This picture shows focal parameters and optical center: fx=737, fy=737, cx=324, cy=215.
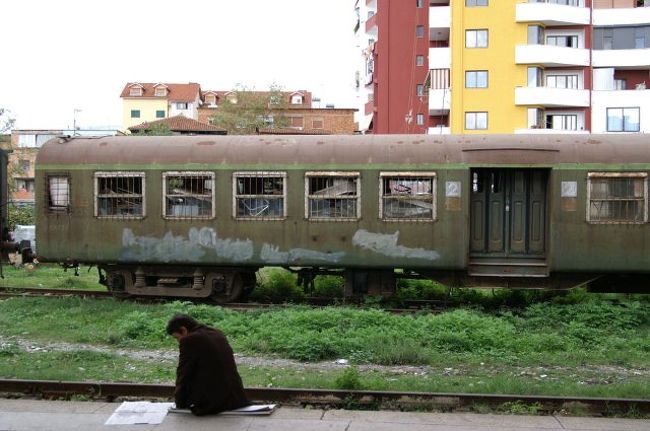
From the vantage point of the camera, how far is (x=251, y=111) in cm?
6881

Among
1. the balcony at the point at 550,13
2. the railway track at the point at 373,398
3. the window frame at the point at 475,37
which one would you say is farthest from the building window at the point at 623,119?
the railway track at the point at 373,398

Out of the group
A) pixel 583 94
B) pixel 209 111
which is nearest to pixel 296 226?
pixel 583 94

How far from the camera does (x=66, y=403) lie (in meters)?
8.00

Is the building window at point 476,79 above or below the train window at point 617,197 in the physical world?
above

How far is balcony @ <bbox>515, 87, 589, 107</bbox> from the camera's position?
1686 inches

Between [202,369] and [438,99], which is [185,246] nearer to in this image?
[202,369]

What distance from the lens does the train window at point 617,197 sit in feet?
44.9

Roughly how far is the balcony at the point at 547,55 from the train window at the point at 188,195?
32699 millimetres

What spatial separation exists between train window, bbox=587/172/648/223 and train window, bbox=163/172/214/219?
7.32 m

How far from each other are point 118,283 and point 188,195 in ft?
8.07

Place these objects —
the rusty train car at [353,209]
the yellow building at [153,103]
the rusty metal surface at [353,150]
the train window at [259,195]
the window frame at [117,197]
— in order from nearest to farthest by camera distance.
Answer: the rusty train car at [353,209] < the rusty metal surface at [353,150] < the train window at [259,195] < the window frame at [117,197] < the yellow building at [153,103]

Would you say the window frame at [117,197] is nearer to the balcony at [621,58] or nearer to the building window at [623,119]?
the building window at [623,119]

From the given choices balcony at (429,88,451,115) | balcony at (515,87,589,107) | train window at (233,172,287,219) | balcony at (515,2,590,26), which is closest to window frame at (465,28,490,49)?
balcony at (515,2,590,26)

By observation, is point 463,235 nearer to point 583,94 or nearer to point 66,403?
point 66,403
